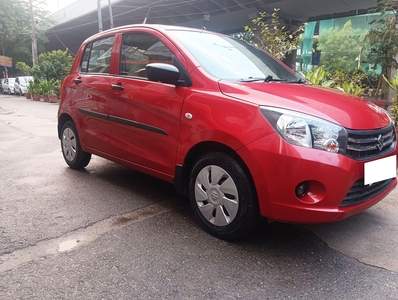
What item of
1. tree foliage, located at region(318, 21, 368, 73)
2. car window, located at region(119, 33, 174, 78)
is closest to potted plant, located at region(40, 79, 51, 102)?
car window, located at region(119, 33, 174, 78)

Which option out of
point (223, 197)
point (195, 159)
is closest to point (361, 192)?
point (223, 197)

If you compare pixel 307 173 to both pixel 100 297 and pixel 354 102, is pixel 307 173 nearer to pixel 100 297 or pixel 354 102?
pixel 354 102

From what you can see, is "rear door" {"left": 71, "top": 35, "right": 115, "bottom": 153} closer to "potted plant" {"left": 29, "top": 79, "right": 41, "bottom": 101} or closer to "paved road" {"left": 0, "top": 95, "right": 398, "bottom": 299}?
"paved road" {"left": 0, "top": 95, "right": 398, "bottom": 299}

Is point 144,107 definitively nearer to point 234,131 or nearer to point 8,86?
point 234,131

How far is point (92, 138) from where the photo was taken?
4133 mm

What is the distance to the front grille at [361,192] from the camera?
2377 mm

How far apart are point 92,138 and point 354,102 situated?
110 inches

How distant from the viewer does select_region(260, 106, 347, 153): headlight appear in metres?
2.30

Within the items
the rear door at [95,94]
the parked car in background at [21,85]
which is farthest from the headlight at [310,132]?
the parked car in background at [21,85]

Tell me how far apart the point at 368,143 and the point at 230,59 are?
1.45 m

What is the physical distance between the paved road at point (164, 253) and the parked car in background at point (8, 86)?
29959 mm

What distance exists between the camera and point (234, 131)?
2531 millimetres

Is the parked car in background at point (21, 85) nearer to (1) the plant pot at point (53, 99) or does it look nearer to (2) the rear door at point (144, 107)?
(1) the plant pot at point (53, 99)

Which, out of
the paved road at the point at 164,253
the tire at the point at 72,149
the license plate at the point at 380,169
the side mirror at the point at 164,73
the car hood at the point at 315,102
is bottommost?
the paved road at the point at 164,253
